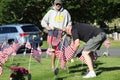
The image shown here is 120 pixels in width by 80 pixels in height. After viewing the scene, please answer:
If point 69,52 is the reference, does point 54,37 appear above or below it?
above

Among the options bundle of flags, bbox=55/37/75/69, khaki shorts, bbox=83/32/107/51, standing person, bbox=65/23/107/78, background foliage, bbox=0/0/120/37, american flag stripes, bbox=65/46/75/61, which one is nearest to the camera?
standing person, bbox=65/23/107/78

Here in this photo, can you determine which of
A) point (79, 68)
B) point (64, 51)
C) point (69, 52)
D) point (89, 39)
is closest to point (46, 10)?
point (79, 68)

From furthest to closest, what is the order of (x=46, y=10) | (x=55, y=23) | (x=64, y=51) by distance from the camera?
(x=46, y=10) < (x=55, y=23) < (x=64, y=51)

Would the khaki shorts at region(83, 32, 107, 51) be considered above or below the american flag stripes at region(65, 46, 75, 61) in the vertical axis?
above

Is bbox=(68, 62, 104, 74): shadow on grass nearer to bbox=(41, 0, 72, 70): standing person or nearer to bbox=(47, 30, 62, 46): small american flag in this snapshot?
bbox=(41, 0, 72, 70): standing person

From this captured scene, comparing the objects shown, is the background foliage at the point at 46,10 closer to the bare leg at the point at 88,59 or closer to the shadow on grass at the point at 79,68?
the shadow on grass at the point at 79,68

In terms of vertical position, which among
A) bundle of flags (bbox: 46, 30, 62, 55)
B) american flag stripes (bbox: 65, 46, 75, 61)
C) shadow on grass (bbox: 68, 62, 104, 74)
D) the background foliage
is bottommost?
shadow on grass (bbox: 68, 62, 104, 74)

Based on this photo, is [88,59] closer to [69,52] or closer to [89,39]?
[89,39]

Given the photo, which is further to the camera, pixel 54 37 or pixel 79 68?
pixel 79 68

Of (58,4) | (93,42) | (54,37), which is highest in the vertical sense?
(58,4)

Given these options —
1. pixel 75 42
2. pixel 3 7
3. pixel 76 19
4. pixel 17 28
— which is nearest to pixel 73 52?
pixel 75 42

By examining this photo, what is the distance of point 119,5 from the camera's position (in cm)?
5725

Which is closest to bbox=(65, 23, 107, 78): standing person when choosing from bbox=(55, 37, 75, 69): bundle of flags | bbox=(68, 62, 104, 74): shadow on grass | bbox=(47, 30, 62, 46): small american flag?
bbox=(55, 37, 75, 69): bundle of flags

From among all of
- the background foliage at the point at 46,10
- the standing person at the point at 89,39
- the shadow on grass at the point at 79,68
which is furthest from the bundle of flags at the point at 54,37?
the background foliage at the point at 46,10
